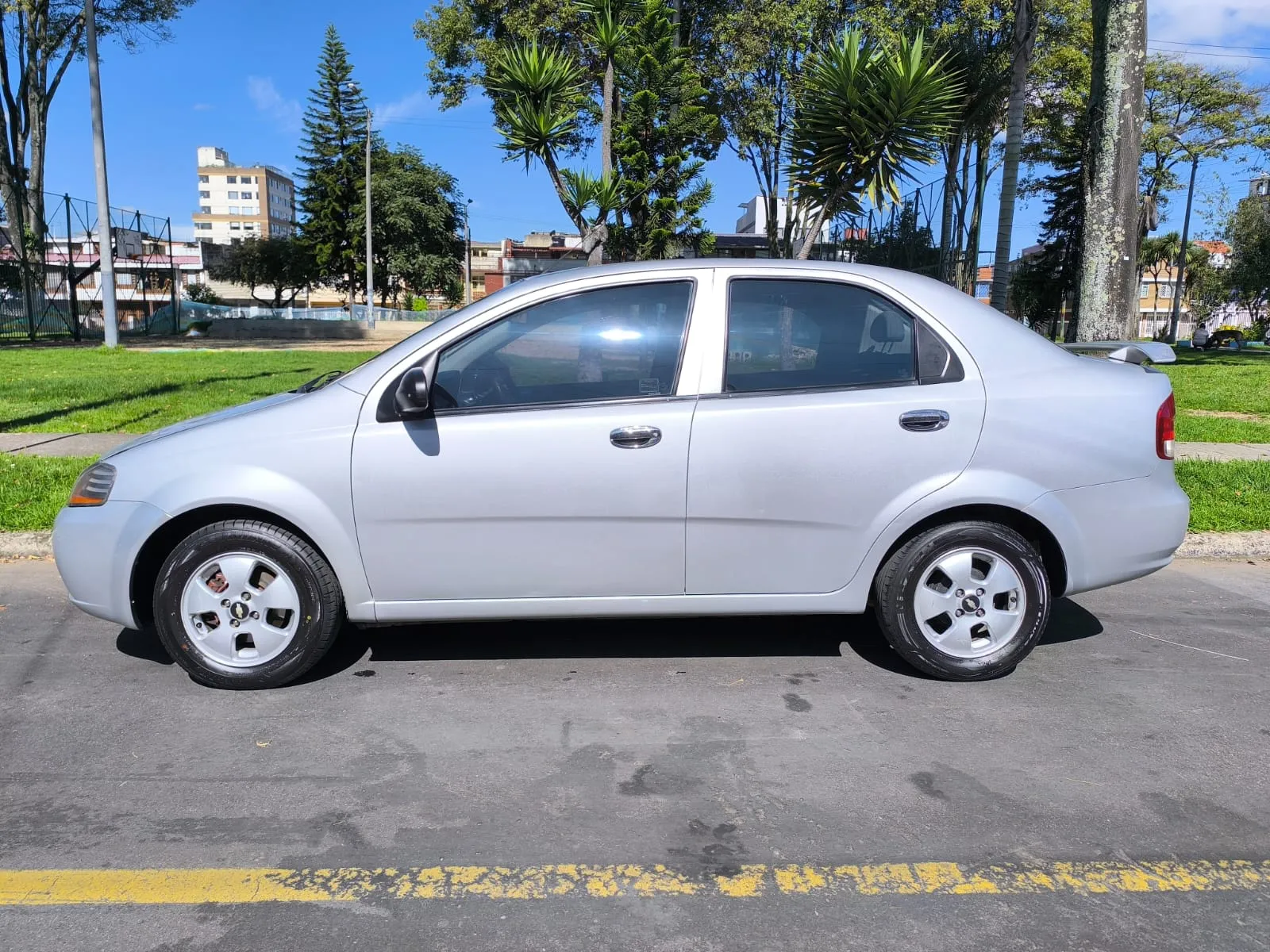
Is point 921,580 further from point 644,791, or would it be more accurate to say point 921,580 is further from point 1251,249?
point 1251,249

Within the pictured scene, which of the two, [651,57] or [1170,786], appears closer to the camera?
[1170,786]

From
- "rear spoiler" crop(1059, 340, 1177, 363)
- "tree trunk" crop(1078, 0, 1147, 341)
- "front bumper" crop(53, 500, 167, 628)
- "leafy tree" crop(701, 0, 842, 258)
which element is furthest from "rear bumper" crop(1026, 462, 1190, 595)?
"leafy tree" crop(701, 0, 842, 258)

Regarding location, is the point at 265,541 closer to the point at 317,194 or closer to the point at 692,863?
the point at 692,863

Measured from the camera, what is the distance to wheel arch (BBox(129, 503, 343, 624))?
3955 millimetres

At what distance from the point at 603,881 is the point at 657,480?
1620 mm

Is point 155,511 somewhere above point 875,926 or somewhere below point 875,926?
above

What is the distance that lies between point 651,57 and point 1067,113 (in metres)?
24.0

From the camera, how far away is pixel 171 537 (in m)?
4.09

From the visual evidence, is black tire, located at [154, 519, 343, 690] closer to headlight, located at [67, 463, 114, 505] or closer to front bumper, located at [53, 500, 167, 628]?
front bumper, located at [53, 500, 167, 628]

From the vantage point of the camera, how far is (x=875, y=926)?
101 inches

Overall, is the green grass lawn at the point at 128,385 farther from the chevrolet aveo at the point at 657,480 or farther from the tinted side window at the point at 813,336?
the tinted side window at the point at 813,336

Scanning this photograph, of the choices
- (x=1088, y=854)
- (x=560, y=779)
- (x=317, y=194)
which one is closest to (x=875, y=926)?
(x=1088, y=854)

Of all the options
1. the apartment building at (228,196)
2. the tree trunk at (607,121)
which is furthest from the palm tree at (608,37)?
the apartment building at (228,196)

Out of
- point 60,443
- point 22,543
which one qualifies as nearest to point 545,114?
point 60,443
